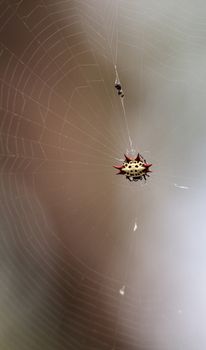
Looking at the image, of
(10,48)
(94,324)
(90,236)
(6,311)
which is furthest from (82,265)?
(10,48)

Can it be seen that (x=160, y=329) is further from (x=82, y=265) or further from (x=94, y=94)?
(x=94, y=94)

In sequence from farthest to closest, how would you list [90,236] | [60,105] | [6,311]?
[60,105], [90,236], [6,311]

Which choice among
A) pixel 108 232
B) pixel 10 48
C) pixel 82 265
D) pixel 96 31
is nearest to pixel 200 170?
pixel 108 232

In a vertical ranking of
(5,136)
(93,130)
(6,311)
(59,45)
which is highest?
(59,45)

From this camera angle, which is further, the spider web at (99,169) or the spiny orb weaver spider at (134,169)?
the spiny orb weaver spider at (134,169)

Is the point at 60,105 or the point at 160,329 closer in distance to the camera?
the point at 160,329

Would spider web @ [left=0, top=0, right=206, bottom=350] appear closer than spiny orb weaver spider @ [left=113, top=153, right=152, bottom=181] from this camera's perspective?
Yes

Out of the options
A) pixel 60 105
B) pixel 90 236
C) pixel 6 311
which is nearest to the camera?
pixel 6 311

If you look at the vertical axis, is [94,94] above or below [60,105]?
above
